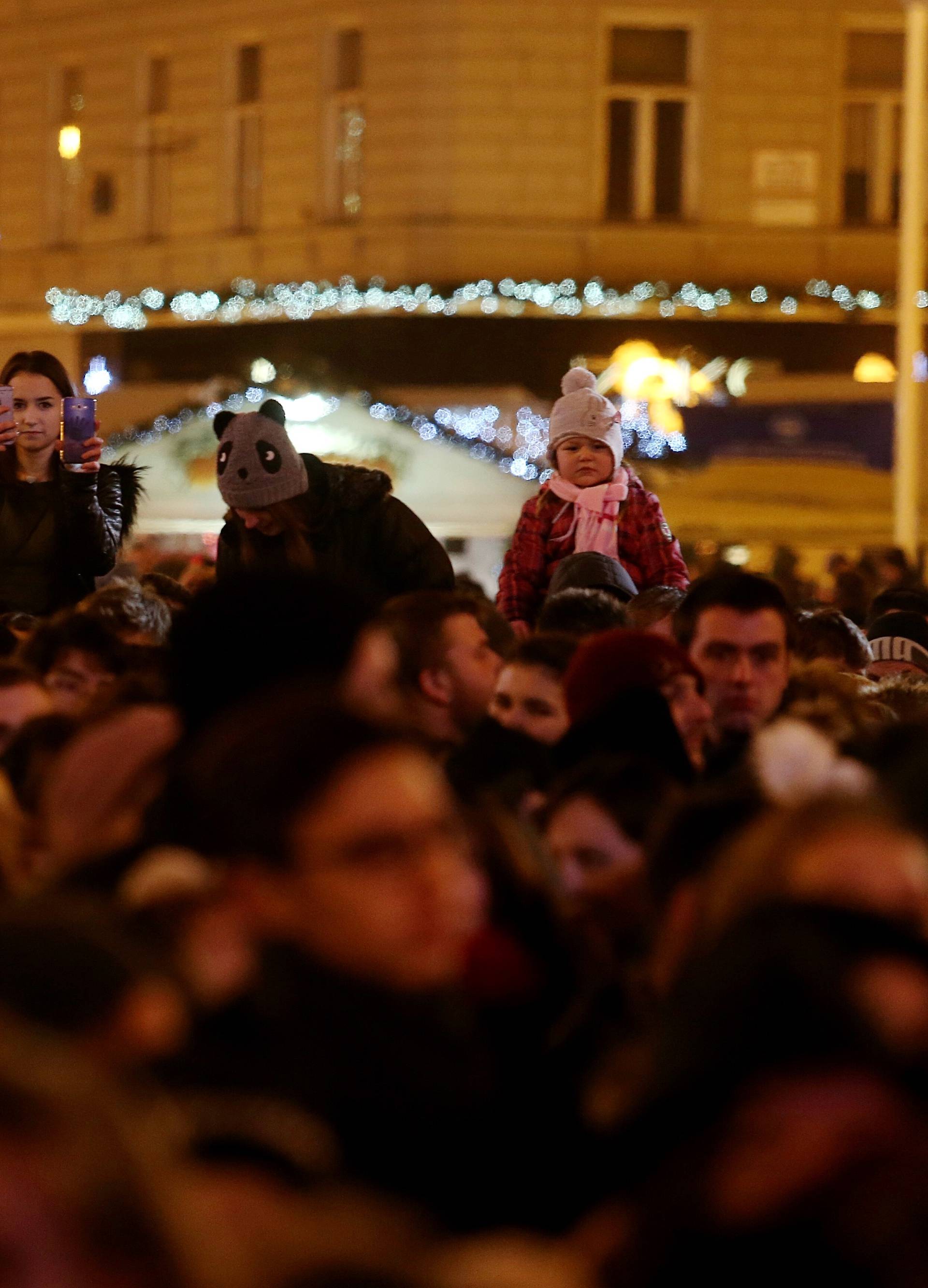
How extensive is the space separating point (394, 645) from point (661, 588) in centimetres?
292

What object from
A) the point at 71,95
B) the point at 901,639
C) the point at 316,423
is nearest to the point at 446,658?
the point at 901,639

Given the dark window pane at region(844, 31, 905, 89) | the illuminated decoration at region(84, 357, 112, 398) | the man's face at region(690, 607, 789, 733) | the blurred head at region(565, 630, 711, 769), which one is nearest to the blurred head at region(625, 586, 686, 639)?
the man's face at region(690, 607, 789, 733)

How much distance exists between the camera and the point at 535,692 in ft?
19.5

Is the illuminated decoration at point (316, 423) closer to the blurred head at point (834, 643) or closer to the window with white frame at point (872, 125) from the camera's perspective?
the blurred head at point (834, 643)

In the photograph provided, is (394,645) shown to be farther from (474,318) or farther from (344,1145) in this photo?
(474,318)

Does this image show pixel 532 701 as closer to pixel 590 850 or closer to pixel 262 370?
pixel 590 850

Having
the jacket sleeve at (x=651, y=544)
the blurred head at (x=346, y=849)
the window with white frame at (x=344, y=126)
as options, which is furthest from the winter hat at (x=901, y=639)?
the window with white frame at (x=344, y=126)

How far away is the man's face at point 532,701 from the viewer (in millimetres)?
5902

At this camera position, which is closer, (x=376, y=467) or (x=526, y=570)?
(x=526, y=570)

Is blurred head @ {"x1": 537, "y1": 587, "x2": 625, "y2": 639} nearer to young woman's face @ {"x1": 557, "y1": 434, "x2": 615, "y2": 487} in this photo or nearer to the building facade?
young woman's face @ {"x1": 557, "y1": 434, "x2": 615, "y2": 487}

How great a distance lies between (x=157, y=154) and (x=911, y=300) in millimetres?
10878

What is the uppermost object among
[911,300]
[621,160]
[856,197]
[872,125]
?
[872,125]

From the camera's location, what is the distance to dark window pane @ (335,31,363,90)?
24.3 meters

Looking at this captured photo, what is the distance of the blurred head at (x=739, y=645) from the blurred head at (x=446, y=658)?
1.82 feet
